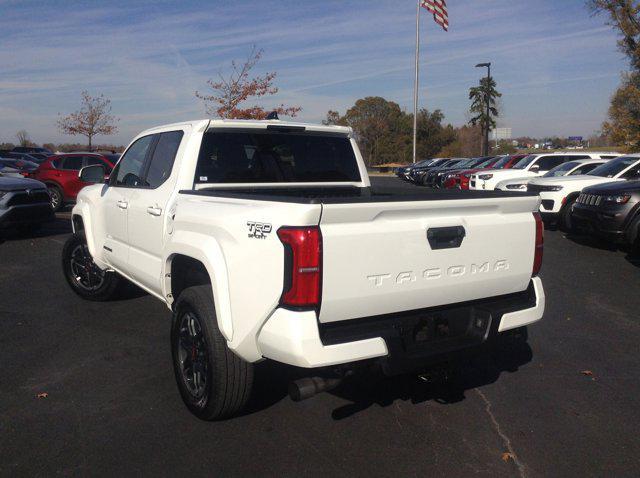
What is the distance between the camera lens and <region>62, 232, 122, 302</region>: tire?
20.7 ft

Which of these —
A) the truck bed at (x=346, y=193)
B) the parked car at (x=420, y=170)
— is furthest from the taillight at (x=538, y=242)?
the parked car at (x=420, y=170)

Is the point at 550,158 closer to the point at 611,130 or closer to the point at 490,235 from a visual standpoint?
the point at 611,130

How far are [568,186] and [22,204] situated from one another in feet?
35.3

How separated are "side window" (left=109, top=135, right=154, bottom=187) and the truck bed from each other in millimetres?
1081

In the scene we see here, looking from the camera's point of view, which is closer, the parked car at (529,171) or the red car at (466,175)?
the parked car at (529,171)

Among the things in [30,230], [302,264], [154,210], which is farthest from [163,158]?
[30,230]

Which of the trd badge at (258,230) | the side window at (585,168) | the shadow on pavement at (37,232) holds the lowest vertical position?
the shadow on pavement at (37,232)

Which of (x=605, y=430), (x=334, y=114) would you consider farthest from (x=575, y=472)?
(x=334, y=114)

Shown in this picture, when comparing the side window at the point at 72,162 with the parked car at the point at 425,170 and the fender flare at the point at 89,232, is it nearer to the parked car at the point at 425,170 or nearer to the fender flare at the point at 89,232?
the fender flare at the point at 89,232

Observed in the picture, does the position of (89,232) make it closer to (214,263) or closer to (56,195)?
(214,263)

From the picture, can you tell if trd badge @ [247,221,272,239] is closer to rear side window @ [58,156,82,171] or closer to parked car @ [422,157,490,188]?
rear side window @ [58,156,82,171]

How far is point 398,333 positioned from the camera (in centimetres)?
310

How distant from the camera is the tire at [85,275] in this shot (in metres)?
6.30

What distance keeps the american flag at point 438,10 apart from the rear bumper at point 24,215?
23.3 metres
